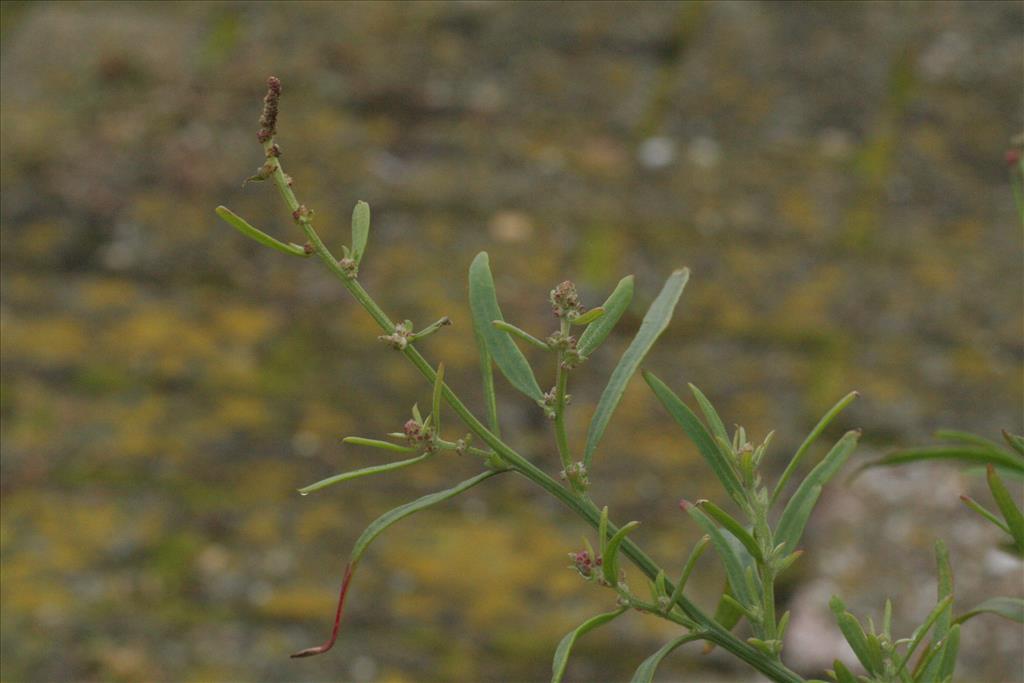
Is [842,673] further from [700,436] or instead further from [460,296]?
[460,296]

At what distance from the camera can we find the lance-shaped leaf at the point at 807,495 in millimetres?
409

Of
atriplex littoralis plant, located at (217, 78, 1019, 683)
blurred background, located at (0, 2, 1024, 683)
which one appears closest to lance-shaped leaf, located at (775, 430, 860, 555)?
atriplex littoralis plant, located at (217, 78, 1019, 683)

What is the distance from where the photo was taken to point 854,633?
1.21 feet

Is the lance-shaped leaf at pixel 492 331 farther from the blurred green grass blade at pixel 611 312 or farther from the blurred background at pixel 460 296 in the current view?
the blurred background at pixel 460 296

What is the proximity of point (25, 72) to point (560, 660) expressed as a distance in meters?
1.71

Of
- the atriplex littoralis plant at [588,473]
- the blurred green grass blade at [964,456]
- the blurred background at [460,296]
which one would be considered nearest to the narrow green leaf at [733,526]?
the atriplex littoralis plant at [588,473]

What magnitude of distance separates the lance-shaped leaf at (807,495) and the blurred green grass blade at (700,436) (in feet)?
0.08

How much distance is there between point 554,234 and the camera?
5.02 ft

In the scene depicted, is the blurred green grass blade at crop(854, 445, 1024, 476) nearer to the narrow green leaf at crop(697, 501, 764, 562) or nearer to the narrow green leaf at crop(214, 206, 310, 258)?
the narrow green leaf at crop(697, 501, 764, 562)

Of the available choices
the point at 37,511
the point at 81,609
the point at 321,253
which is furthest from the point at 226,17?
the point at 321,253

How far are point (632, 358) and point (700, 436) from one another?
0.04 meters

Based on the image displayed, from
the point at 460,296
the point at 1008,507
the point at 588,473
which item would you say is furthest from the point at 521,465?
the point at 460,296

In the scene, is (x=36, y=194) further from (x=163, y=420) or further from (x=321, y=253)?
(x=321, y=253)

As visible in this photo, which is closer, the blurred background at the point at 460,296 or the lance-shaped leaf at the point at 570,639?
the lance-shaped leaf at the point at 570,639
